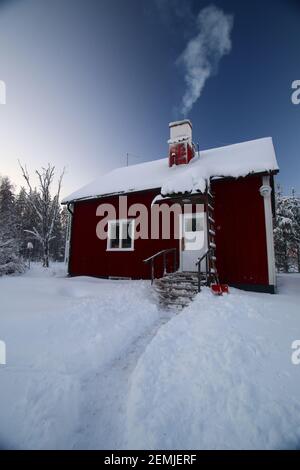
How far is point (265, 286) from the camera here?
327 inches

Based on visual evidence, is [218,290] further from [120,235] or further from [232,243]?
[120,235]

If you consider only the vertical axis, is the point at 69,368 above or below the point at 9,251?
below

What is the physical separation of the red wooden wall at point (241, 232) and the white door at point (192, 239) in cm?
62

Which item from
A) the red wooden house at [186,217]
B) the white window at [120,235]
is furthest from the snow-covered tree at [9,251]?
the white window at [120,235]

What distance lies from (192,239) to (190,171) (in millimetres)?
2764

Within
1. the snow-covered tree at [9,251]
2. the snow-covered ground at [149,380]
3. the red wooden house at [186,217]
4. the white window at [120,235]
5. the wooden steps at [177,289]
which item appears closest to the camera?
the snow-covered ground at [149,380]

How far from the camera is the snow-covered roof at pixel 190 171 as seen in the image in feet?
27.3

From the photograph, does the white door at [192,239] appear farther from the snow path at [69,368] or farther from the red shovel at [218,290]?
the snow path at [69,368]

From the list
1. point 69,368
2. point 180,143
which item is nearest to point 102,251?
point 180,143

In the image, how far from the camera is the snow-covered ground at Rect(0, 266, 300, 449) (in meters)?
2.41

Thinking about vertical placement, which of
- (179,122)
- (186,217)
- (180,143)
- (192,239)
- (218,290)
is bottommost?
(218,290)

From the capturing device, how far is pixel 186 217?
9.91m

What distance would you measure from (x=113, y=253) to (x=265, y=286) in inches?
267
